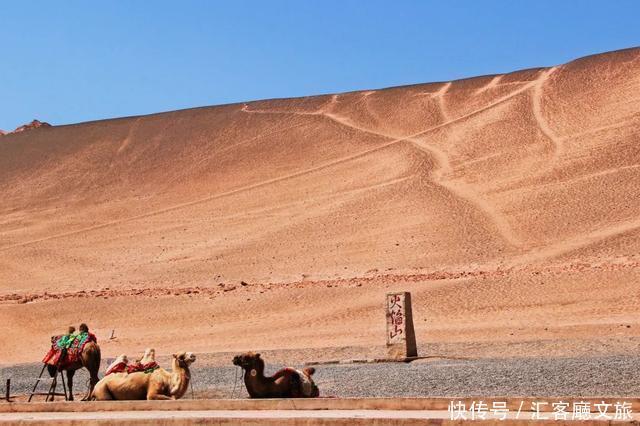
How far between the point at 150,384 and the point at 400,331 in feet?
26.2

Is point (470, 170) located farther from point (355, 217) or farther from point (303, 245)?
point (303, 245)

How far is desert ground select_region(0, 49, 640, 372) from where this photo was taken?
2911 centimetres

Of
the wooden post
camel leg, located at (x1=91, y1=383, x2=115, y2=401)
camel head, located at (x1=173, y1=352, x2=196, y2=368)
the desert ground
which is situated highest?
the desert ground

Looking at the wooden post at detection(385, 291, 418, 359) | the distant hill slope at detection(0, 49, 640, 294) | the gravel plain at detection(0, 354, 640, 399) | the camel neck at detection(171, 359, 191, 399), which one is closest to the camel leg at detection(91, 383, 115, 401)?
the camel neck at detection(171, 359, 191, 399)

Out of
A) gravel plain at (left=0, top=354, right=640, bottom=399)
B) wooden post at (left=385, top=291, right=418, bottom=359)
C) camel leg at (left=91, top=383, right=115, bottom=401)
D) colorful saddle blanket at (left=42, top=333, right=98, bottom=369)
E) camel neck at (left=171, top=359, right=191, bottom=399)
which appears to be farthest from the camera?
wooden post at (left=385, top=291, right=418, bottom=359)

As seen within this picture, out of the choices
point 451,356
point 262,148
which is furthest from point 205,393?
point 262,148

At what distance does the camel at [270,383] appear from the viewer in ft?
43.1

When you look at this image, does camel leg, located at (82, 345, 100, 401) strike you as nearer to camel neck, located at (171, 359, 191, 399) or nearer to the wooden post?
camel neck, located at (171, 359, 191, 399)

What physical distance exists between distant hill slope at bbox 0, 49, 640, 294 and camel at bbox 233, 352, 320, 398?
23.5 m

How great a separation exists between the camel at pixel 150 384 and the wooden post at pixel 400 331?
7534mm

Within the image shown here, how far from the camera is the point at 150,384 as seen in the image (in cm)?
1369

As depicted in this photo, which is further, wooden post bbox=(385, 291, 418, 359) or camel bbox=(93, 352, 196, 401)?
wooden post bbox=(385, 291, 418, 359)

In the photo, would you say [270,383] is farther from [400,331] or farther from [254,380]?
[400,331]

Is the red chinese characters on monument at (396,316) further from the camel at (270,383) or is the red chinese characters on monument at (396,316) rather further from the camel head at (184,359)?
the camel head at (184,359)
